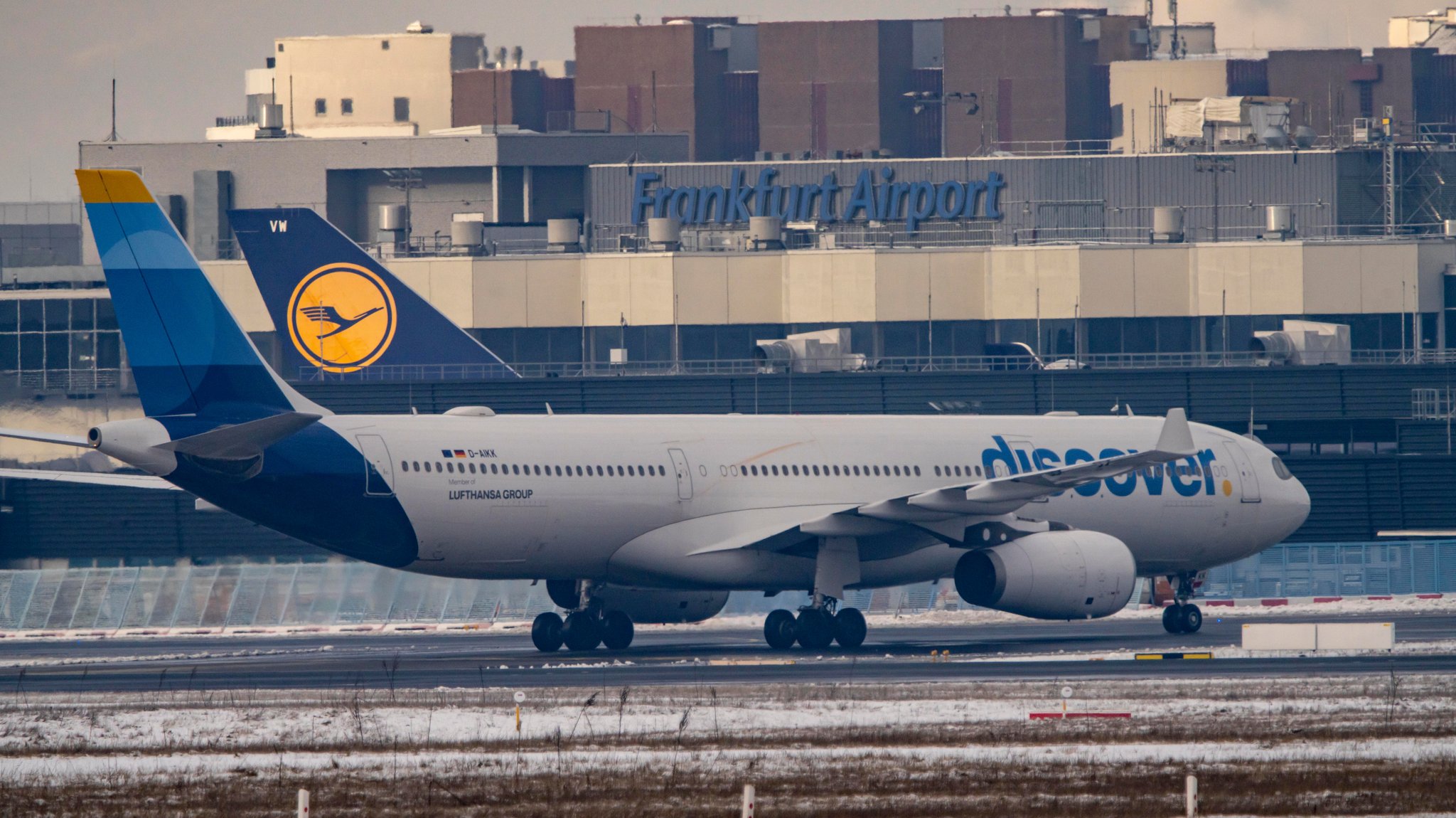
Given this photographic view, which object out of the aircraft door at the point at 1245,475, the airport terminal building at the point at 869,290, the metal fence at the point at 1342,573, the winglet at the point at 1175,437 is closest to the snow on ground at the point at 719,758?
the winglet at the point at 1175,437

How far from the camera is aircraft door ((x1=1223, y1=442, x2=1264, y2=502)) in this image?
44438mm

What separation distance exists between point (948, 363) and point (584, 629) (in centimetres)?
4956

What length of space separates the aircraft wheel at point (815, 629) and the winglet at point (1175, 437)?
21.9 ft

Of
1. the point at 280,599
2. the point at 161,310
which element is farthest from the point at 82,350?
the point at 161,310

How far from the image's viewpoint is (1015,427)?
140 feet

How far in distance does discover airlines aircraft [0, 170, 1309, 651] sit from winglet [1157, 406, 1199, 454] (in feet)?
0.13

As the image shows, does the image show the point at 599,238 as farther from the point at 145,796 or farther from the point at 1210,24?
the point at 145,796

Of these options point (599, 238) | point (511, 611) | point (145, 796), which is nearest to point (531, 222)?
point (599, 238)

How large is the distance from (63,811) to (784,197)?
268 feet

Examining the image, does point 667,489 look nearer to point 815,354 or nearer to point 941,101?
point 815,354

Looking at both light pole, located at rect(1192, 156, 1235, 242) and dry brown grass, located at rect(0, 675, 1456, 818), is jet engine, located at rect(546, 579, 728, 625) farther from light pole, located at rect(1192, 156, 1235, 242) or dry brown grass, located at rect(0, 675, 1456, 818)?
light pole, located at rect(1192, 156, 1235, 242)

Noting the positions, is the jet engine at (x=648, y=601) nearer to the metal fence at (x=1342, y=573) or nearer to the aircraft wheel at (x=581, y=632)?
the aircraft wheel at (x=581, y=632)

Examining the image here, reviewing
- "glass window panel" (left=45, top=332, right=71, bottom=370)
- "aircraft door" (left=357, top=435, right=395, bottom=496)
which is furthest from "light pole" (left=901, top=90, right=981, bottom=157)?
"aircraft door" (left=357, top=435, right=395, bottom=496)

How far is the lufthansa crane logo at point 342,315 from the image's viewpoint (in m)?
61.8
